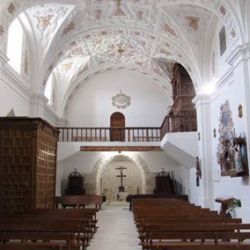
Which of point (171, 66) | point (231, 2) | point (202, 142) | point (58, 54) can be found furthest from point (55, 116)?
point (231, 2)

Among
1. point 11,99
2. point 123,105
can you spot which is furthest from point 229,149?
point 123,105

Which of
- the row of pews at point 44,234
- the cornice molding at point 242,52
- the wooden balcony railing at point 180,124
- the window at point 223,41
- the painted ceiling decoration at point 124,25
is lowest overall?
the row of pews at point 44,234

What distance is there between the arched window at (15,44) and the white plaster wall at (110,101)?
8.20 metres

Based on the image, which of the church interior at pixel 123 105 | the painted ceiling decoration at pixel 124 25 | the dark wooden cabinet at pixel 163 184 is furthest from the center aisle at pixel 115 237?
the dark wooden cabinet at pixel 163 184

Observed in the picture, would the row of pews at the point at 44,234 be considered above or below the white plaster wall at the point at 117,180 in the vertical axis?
below

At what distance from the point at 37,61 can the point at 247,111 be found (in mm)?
8788

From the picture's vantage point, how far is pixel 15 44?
12594 mm

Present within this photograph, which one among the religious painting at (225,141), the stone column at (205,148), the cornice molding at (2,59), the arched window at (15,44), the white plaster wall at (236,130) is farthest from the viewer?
the stone column at (205,148)

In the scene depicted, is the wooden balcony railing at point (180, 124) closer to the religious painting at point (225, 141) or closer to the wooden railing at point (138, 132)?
the wooden railing at point (138, 132)

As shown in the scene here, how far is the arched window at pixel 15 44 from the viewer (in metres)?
12.2

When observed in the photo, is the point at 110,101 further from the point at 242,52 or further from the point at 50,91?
the point at 242,52

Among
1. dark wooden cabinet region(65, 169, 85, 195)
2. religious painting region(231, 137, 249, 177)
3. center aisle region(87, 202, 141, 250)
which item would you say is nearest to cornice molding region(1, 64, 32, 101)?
center aisle region(87, 202, 141, 250)

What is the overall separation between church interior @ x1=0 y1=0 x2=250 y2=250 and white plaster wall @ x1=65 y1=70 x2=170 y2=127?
2.4 inches

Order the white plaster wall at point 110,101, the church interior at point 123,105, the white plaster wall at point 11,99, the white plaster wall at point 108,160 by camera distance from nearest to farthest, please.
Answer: the church interior at point 123,105 < the white plaster wall at point 11,99 < the white plaster wall at point 108,160 < the white plaster wall at point 110,101
